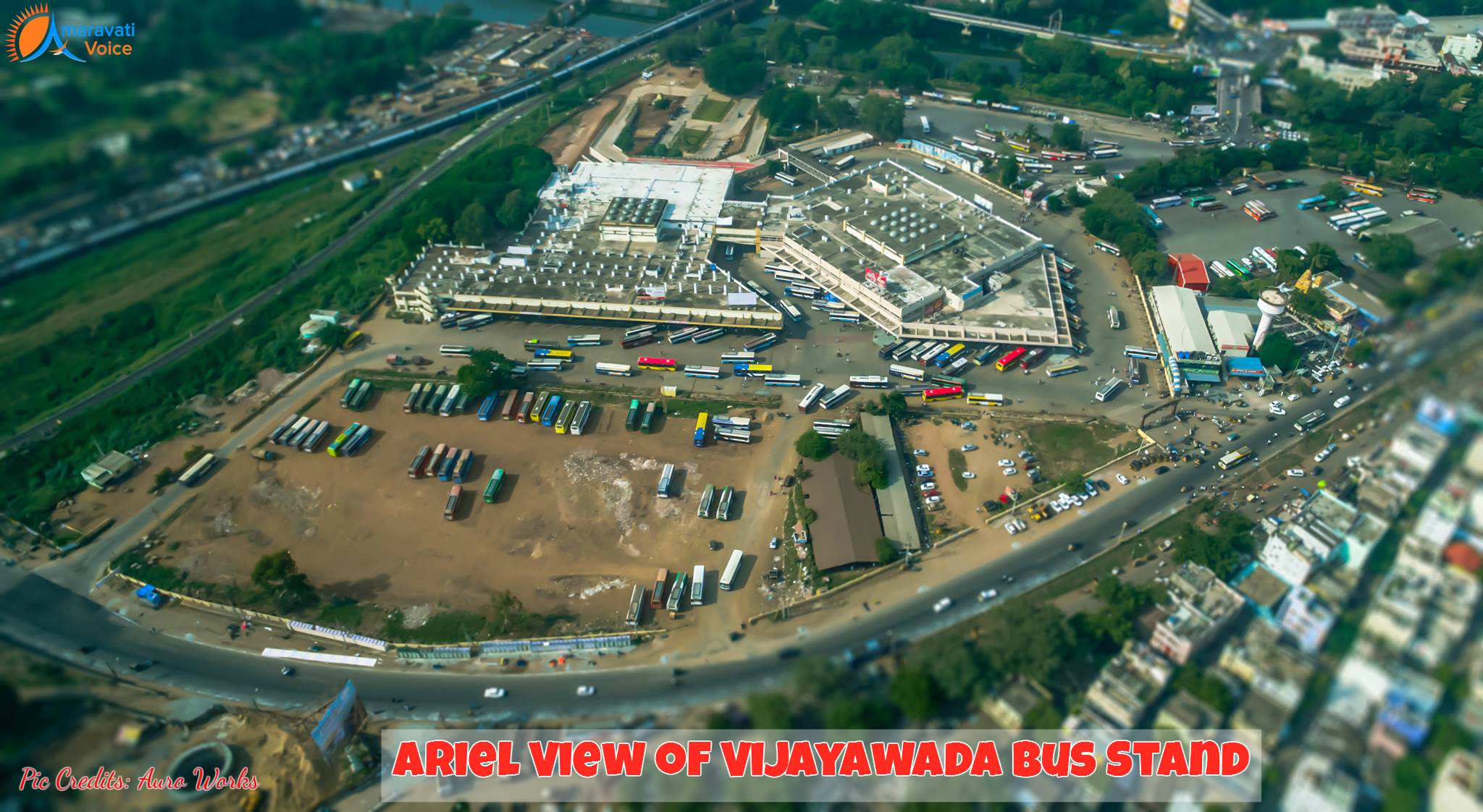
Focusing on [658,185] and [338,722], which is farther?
[658,185]

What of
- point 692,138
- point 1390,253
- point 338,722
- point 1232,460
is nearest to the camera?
point 338,722

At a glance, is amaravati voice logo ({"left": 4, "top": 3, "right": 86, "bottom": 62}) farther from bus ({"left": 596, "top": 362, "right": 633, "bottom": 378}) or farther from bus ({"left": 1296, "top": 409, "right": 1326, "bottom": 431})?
bus ({"left": 1296, "top": 409, "right": 1326, "bottom": 431})

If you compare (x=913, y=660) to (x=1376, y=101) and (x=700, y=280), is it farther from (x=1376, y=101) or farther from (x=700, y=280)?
(x=1376, y=101)

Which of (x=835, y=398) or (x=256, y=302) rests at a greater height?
(x=256, y=302)

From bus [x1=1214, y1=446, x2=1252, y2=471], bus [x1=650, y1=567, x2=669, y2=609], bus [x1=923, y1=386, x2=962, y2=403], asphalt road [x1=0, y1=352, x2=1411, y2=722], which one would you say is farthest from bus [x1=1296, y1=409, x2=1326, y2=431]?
bus [x1=650, y1=567, x2=669, y2=609]

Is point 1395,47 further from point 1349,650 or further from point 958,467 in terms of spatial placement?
point 1349,650

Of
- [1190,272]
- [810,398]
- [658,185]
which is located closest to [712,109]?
[658,185]

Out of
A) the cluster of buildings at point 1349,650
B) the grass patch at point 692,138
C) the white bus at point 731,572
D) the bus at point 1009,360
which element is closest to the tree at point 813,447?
the white bus at point 731,572
